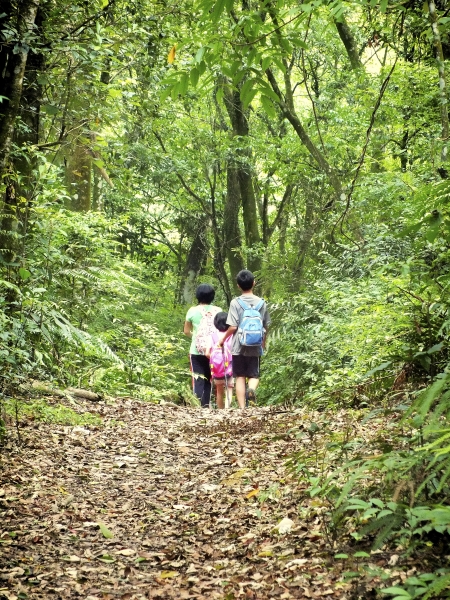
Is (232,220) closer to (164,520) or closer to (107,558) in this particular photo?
(164,520)

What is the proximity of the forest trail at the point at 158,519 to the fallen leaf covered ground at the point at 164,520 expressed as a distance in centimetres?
1

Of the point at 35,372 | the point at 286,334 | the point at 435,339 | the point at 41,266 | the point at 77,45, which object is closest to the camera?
the point at 435,339

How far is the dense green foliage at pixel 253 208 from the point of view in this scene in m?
3.87

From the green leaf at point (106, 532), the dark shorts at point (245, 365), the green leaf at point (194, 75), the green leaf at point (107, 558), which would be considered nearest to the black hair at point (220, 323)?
the dark shorts at point (245, 365)

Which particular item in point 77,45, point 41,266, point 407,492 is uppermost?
point 77,45

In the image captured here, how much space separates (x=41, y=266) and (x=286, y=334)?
483 cm

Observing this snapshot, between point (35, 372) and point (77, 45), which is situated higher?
point (77, 45)

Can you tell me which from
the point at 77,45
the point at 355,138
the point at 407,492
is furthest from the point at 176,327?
the point at 407,492

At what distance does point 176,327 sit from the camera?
2094cm

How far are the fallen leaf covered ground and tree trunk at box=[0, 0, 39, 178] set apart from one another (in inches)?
114

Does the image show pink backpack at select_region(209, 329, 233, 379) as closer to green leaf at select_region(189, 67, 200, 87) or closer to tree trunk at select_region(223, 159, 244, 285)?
green leaf at select_region(189, 67, 200, 87)

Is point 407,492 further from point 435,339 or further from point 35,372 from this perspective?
point 35,372

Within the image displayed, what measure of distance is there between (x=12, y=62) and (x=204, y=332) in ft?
15.2

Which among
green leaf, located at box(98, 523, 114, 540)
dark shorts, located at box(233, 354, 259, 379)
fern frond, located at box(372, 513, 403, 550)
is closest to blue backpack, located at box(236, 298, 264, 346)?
dark shorts, located at box(233, 354, 259, 379)
